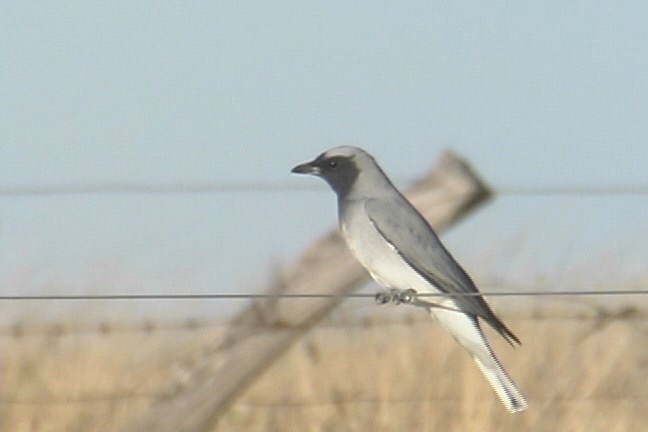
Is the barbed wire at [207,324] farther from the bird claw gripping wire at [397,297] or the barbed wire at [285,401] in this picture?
the bird claw gripping wire at [397,297]

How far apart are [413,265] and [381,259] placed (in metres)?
0.10

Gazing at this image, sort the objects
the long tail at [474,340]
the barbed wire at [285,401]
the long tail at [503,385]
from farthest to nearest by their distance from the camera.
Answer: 1. the barbed wire at [285,401]
2. the long tail at [474,340]
3. the long tail at [503,385]

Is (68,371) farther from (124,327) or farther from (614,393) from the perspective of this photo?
(614,393)

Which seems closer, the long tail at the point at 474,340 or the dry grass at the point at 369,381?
the long tail at the point at 474,340

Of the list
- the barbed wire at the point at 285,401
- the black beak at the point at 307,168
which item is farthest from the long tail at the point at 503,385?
the barbed wire at the point at 285,401

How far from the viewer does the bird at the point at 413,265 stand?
7.64 metres

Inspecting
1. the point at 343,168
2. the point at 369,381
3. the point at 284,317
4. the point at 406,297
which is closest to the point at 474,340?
the point at 406,297

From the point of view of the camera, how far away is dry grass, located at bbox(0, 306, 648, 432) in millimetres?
8945

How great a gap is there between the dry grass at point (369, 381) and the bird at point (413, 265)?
109 centimetres

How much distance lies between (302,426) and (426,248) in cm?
159

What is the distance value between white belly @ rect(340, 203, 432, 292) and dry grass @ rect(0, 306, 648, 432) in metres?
1.18

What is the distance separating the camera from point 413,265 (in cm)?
771

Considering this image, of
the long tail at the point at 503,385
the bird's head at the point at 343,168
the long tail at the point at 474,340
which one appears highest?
the bird's head at the point at 343,168

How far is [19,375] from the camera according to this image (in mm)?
9031
